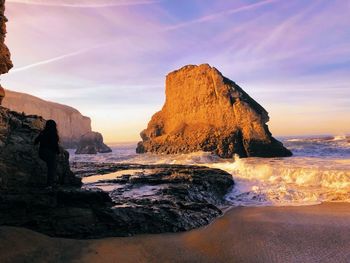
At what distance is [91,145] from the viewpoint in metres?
63.0

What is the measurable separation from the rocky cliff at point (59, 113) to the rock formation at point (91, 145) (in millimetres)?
39241

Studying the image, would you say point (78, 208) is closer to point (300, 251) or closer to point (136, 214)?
point (136, 214)

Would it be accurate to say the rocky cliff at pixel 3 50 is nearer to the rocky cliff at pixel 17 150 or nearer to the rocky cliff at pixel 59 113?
the rocky cliff at pixel 17 150

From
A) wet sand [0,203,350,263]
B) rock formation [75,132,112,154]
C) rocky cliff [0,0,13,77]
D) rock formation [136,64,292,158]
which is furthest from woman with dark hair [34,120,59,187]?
rock formation [75,132,112,154]

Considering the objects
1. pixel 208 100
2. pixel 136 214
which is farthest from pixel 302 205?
pixel 208 100

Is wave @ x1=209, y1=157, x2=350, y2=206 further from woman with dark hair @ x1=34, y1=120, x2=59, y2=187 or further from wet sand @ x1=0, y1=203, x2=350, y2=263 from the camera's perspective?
woman with dark hair @ x1=34, y1=120, x2=59, y2=187

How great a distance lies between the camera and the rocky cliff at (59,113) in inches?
4136

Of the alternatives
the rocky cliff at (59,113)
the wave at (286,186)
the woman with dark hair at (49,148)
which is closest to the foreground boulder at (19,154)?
the woman with dark hair at (49,148)

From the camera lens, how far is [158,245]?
6129mm

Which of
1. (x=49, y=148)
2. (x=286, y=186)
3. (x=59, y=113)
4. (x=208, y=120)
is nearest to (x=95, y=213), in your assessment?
(x=49, y=148)

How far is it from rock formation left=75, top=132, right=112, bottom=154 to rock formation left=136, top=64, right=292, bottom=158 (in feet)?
41.5

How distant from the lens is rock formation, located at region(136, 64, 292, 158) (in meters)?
37.5

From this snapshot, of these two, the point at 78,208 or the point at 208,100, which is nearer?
the point at 78,208

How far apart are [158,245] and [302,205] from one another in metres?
5.90
